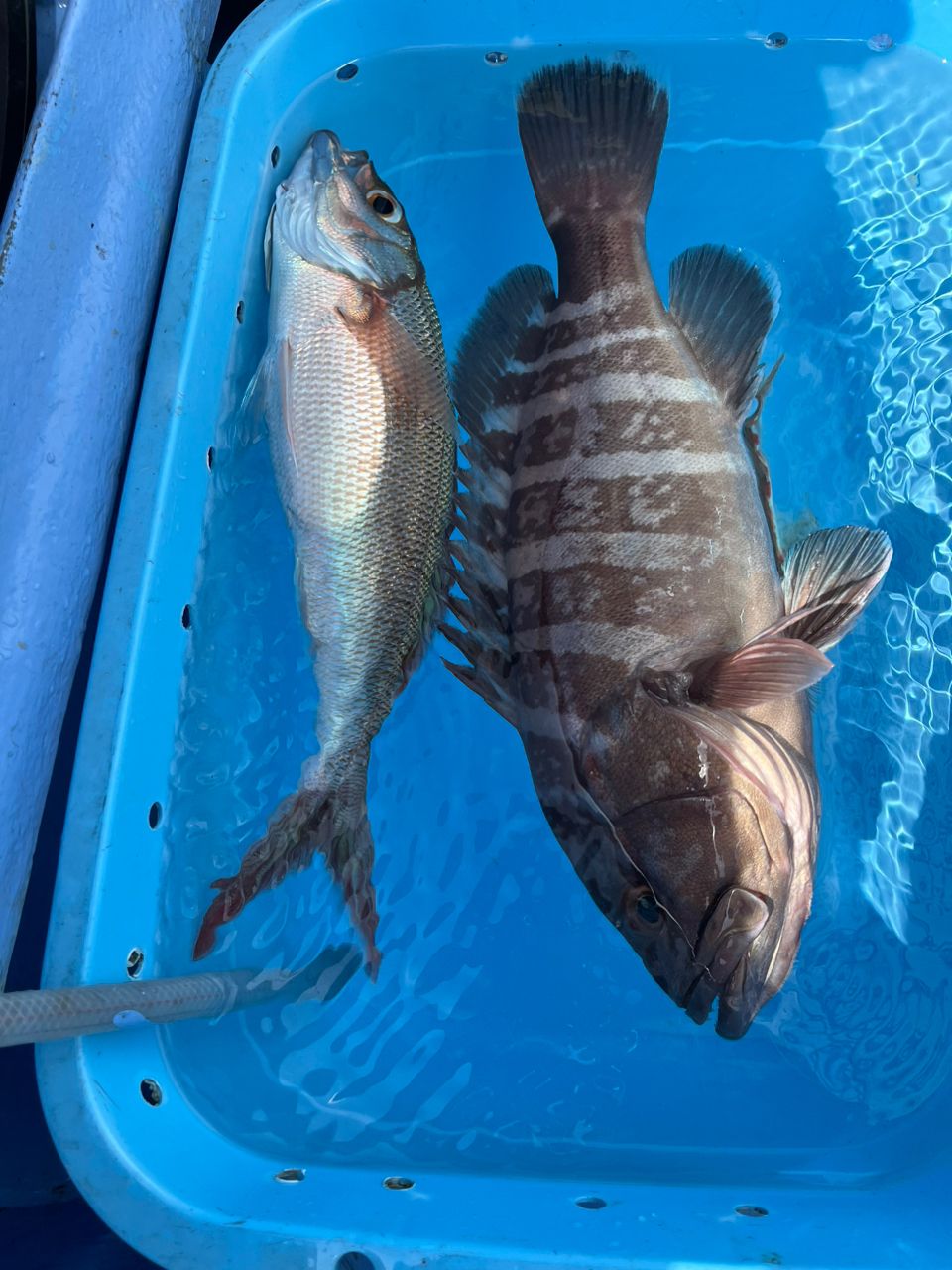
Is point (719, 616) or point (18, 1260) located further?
point (18, 1260)

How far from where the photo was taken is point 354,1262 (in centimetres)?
113

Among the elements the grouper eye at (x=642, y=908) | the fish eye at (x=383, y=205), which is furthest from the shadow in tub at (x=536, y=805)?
the grouper eye at (x=642, y=908)

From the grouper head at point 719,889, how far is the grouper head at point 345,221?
2.78 ft

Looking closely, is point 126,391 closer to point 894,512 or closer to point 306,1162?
point 306,1162

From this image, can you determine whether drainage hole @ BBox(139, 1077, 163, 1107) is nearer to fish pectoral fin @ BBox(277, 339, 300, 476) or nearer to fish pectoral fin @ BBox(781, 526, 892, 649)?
fish pectoral fin @ BBox(277, 339, 300, 476)

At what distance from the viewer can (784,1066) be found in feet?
4.73

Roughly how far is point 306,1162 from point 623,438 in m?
1.09

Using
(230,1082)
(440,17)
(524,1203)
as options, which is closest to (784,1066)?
(524,1203)

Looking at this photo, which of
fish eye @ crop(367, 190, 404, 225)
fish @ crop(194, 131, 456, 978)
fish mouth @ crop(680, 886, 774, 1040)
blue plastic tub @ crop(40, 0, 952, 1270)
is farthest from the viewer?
fish eye @ crop(367, 190, 404, 225)

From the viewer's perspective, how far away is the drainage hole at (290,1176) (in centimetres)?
126

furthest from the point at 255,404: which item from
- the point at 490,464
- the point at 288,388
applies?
the point at 490,464

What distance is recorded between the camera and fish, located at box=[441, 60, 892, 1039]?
1045 millimetres

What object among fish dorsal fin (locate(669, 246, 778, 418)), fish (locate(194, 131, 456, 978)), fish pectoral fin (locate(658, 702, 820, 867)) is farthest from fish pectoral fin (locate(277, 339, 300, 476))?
fish pectoral fin (locate(658, 702, 820, 867))

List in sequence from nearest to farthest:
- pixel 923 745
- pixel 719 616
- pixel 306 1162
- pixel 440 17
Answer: pixel 719 616, pixel 306 1162, pixel 923 745, pixel 440 17
